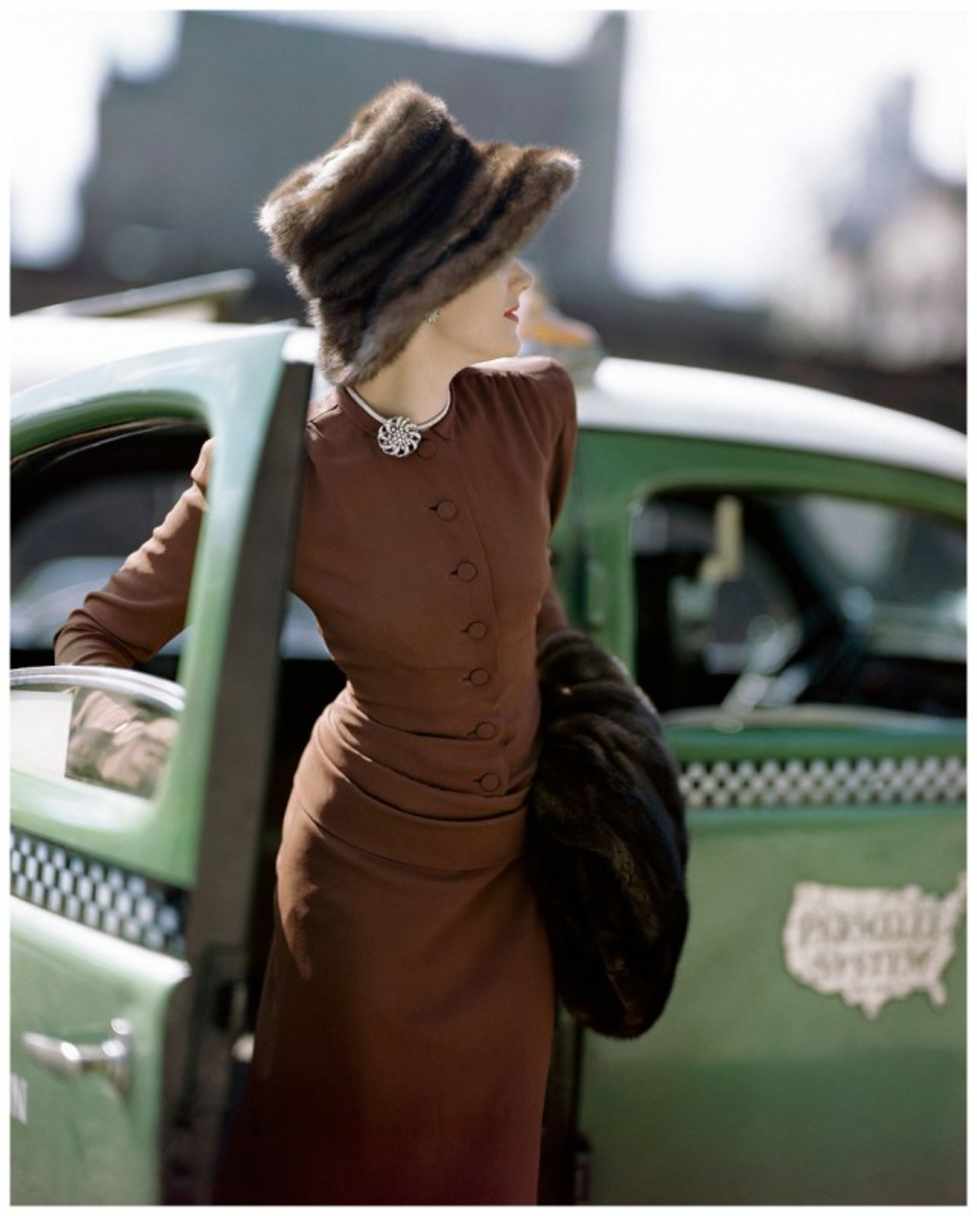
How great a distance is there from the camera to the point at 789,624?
4070 millimetres

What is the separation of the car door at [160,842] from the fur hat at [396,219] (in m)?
0.13

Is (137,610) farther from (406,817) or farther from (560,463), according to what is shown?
(560,463)

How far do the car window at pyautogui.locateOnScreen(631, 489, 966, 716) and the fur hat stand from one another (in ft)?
5.23

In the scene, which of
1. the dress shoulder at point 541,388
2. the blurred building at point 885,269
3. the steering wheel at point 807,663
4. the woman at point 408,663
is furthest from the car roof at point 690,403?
the blurred building at point 885,269

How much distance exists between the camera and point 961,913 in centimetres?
242

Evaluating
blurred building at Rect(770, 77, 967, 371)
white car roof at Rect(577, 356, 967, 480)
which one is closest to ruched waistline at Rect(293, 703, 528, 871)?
white car roof at Rect(577, 356, 967, 480)

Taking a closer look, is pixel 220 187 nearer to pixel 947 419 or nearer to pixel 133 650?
pixel 947 419

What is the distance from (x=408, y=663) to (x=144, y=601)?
0.34 metres

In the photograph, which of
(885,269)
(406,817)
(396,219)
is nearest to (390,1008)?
(406,817)

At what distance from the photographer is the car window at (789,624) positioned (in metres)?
3.21

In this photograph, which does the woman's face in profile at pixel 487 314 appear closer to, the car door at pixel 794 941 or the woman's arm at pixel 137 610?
the woman's arm at pixel 137 610

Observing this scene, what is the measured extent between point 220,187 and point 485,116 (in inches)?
214

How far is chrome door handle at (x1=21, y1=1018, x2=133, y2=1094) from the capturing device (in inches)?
57.8

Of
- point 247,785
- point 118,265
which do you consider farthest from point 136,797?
point 118,265
